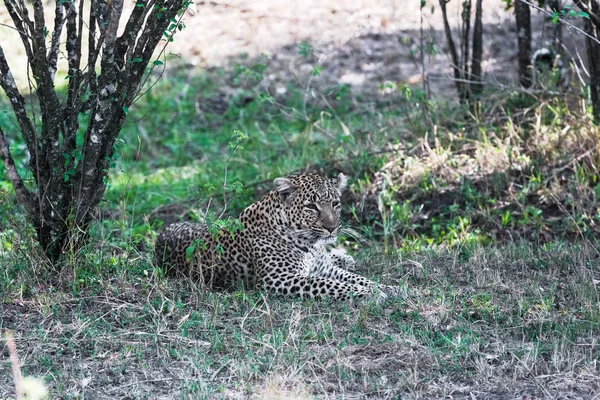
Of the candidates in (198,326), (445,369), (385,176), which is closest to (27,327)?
(198,326)

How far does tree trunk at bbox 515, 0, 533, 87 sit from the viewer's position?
11055 mm

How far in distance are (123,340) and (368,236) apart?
4.02 meters

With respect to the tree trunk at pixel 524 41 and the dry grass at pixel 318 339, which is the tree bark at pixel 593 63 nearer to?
the tree trunk at pixel 524 41

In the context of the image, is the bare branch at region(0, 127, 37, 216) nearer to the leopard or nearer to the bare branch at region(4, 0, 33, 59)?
the bare branch at region(4, 0, 33, 59)

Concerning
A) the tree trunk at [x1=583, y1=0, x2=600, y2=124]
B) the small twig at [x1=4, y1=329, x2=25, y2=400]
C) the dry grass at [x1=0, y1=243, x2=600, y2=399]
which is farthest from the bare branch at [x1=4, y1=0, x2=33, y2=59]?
the tree trunk at [x1=583, y1=0, x2=600, y2=124]

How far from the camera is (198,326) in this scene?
6.62 metres

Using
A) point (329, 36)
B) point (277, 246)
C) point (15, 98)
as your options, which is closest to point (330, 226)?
point (277, 246)

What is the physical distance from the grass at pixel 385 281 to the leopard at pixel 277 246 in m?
0.28

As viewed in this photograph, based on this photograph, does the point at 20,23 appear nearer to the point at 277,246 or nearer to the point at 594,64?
the point at 277,246

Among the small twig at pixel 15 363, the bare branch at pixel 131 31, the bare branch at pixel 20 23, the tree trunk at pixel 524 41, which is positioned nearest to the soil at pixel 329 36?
the tree trunk at pixel 524 41

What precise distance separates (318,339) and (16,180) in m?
2.89

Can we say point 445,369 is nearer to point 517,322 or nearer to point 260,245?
point 517,322

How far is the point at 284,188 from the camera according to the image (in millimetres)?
7848

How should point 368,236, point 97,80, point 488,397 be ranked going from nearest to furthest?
point 488,397 → point 97,80 → point 368,236
